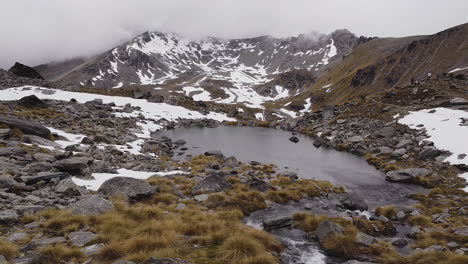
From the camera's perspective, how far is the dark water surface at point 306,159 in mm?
29281

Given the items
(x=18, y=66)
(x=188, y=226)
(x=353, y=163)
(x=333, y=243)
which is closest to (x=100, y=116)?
(x=353, y=163)

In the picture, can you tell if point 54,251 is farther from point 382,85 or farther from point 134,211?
point 382,85

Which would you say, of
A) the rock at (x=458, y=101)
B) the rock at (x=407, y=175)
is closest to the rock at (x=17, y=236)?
the rock at (x=407, y=175)

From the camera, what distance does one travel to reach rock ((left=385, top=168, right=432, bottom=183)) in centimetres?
3115

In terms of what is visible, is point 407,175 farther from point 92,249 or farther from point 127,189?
point 92,249

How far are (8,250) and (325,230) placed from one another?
550 inches

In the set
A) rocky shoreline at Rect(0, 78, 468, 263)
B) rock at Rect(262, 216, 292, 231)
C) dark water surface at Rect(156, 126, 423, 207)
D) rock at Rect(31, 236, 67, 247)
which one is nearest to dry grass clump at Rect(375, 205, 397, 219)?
rocky shoreline at Rect(0, 78, 468, 263)

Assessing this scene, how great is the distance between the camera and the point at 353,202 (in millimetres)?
22703

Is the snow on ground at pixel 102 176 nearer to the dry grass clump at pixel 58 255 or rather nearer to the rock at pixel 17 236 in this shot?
the rock at pixel 17 236

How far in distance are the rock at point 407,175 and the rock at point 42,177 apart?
29979mm

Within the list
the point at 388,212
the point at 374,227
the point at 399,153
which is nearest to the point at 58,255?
the point at 374,227

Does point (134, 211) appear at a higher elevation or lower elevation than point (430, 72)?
lower

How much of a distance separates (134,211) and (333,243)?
1032 centimetres

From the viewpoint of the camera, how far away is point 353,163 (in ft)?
137
